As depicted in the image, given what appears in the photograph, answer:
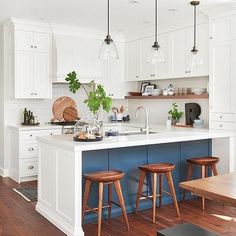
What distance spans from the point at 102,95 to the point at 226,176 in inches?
69.1

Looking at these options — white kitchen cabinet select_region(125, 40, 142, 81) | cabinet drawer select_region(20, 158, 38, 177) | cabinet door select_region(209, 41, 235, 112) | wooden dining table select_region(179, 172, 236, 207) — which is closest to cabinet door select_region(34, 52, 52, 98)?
cabinet drawer select_region(20, 158, 38, 177)

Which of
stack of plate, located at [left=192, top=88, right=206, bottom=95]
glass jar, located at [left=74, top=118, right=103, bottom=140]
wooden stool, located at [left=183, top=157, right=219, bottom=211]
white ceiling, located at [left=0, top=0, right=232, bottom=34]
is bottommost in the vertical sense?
wooden stool, located at [left=183, top=157, right=219, bottom=211]

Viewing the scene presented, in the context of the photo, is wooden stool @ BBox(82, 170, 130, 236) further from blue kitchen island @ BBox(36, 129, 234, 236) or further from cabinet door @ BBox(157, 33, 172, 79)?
cabinet door @ BBox(157, 33, 172, 79)

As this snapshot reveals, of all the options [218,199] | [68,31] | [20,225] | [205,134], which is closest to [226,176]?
[218,199]

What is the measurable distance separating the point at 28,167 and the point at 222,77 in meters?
3.46

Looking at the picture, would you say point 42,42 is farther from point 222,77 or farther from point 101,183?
point 101,183

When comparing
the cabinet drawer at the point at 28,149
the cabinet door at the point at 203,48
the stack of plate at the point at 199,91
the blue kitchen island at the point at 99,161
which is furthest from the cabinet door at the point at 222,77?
the cabinet drawer at the point at 28,149

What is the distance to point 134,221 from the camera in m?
3.91

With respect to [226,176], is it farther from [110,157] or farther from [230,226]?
[110,157]

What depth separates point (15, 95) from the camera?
5.84m

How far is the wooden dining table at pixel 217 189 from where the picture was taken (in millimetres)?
2072

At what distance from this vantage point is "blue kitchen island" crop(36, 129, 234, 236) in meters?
3.44

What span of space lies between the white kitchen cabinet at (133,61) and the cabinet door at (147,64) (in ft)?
0.42

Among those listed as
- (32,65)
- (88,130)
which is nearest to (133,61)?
(32,65)
